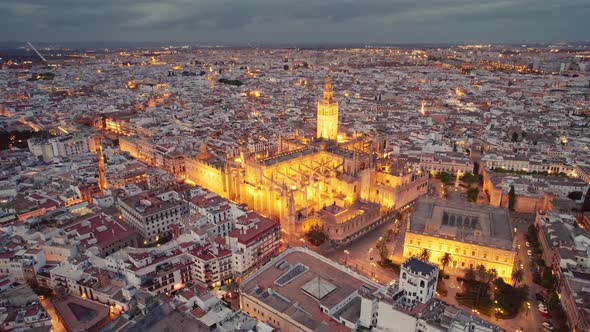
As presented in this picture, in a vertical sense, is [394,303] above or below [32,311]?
above

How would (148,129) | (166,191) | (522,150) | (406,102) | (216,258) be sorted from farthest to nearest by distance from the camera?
(406,102) < (148,129) < (522,150) < (166,191) < (216,258)

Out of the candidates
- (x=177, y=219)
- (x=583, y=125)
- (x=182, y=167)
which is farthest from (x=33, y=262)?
(x=583, y=125)

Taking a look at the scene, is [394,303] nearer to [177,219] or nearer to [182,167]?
[177,219]

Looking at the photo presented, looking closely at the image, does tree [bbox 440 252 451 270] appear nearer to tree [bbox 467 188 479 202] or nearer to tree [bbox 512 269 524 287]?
tree [bbox 512 269 524 287]

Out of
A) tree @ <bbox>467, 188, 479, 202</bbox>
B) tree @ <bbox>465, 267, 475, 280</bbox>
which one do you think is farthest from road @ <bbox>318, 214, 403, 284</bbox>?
tree @ <bbox>467, 188, 479, 202</bbox>

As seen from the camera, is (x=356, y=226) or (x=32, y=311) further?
(x=356, y=226)

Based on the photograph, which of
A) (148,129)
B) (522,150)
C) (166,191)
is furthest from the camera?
(148,129)

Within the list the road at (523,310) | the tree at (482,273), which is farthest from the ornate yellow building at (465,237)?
the road at (523,310)
